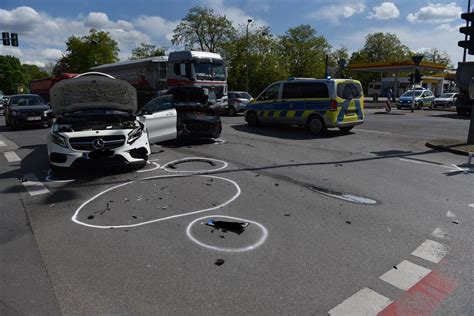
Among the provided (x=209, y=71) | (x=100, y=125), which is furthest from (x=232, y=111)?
(x=100, y=125)

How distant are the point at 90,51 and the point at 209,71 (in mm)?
49498

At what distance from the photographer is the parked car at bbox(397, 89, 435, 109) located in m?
30.5

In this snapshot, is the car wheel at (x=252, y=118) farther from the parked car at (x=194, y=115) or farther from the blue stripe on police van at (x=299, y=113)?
the parked car at (x=194, y=115)

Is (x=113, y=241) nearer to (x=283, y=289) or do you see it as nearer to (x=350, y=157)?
(x=283, y=289)

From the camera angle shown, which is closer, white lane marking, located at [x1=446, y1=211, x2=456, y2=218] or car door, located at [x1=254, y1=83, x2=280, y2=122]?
white lane marking, located at [x1=446, y1=211, x2=456, y2=218]

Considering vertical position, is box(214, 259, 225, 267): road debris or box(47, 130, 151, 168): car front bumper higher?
box(47, 130, 151, 168): car front bumper

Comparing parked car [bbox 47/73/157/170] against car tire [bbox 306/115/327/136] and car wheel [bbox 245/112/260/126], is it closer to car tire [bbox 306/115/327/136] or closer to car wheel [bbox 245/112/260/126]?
car tire [bbox 306/115/327/136]

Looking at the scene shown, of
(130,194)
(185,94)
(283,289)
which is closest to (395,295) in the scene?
(283,289)

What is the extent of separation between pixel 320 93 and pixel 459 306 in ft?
35.1

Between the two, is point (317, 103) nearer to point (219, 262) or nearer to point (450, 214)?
point (450, 214)

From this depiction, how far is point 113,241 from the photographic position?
4141mm

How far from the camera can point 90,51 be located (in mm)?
62156

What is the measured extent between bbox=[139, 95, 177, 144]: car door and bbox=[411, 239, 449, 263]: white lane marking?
6537 mm

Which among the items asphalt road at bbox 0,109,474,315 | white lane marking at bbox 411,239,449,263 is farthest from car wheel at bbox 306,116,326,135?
white lane marking at bbox 411,239,449,263
